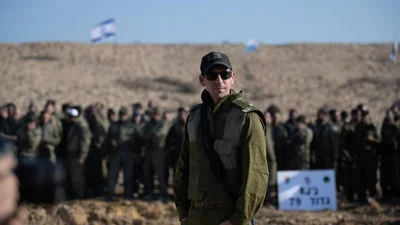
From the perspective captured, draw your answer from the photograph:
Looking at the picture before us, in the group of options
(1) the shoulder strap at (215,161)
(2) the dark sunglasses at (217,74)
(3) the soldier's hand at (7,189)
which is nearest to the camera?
(3) the soldier's hand at (7,189)

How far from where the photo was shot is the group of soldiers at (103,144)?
12562 mm

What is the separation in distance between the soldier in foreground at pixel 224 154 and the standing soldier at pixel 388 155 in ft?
31.4

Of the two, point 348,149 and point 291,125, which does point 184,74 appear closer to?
point 291,125

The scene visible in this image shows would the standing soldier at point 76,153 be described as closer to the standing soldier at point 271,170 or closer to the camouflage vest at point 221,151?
the standing soldier at point 271,170

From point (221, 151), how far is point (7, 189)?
2543mm

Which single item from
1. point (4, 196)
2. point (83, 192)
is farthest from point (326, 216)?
point (4, 196)

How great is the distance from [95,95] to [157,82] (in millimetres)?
7089

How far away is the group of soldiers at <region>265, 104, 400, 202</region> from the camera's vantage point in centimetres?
1260

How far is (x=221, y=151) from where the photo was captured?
12.9 ft

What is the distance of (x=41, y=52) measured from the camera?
166ft

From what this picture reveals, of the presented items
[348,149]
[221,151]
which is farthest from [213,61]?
[348,149]

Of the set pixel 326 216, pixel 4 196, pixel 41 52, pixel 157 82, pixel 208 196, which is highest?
pixel 41 52

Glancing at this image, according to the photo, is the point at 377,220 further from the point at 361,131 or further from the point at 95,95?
the point at 95,95

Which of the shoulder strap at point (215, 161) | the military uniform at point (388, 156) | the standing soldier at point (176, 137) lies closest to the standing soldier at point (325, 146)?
the military uniform at point (388, 156)
